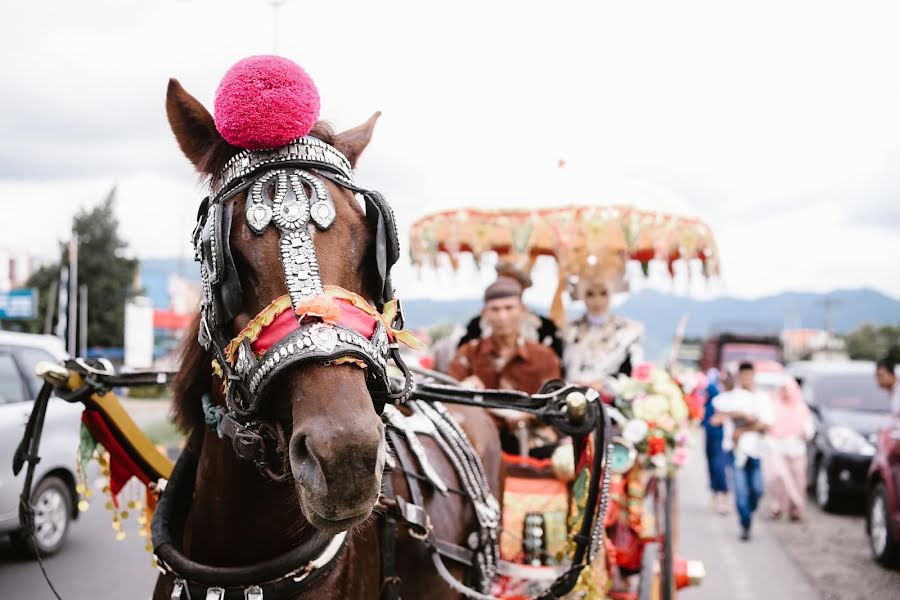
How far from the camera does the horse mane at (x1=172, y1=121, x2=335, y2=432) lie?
2254 mm

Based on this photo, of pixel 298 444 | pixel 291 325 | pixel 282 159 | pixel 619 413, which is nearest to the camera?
pixel 298 444

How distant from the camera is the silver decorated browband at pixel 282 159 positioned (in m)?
2.11

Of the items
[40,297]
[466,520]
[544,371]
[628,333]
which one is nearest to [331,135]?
[466,520]

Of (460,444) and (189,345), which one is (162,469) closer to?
(189,345)

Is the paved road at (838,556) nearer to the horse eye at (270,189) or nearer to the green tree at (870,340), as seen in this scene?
the horse eye at (270,189)

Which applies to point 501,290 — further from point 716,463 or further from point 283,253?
point 716,463

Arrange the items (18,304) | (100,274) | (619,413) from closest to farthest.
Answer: (619,413)
(18,304)
(100,274)

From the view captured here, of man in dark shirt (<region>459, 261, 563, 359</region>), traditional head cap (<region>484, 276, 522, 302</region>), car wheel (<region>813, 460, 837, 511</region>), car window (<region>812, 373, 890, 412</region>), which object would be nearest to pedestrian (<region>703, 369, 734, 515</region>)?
car wheel (<region>813, 460, 837, 511</region>)

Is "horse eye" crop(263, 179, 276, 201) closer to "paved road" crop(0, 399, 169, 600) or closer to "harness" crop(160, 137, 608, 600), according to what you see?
"harness" crop(160, 137, 608, 600)

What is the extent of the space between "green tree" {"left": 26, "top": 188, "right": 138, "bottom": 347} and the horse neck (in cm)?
2816

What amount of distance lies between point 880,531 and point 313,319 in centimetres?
833

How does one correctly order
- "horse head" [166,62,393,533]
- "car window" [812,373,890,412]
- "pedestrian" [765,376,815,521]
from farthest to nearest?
"car window" [812,373,890,412], "pedestrian" [765,376,815,521], "horse head" [166,62,393,533]

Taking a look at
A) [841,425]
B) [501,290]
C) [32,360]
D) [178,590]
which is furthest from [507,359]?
[841,425]

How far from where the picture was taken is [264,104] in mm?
2098
